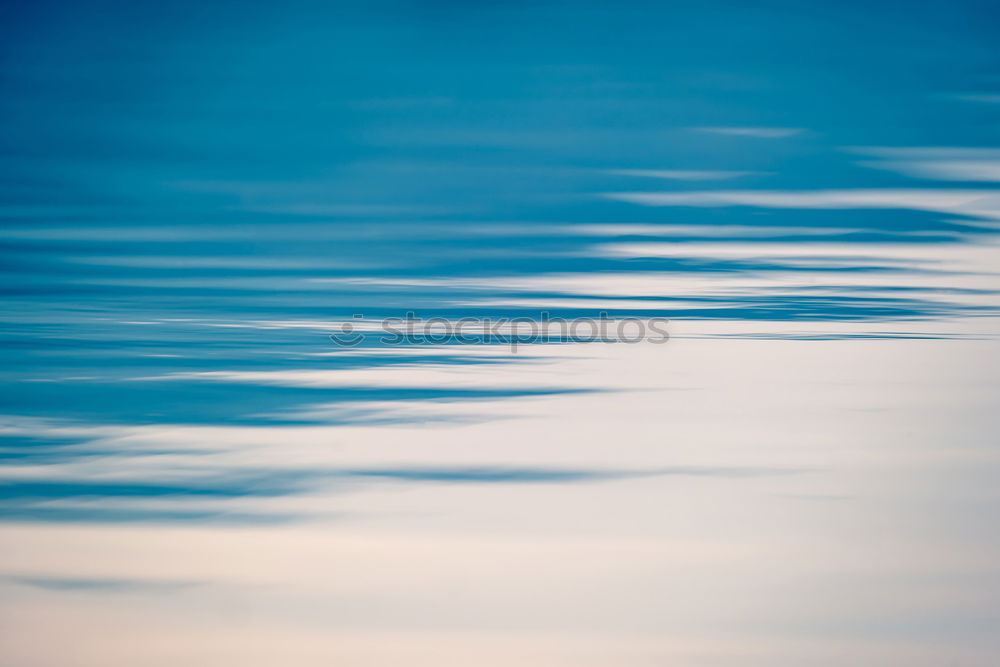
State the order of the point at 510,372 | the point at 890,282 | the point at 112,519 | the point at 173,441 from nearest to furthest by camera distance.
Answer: the point at 112,519, the point at 173,441, the point at 510,372, the point at 890,282

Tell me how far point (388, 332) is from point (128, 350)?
68 centimetres

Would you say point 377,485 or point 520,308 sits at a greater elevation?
point 520,308

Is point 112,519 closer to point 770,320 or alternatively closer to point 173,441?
point 173,441

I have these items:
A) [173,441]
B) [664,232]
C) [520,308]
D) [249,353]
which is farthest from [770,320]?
[173,441]

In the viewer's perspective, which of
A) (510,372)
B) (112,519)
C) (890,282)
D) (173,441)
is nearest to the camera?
(112,519)

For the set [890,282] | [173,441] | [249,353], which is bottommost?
[173,441]

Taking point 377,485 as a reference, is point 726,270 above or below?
above

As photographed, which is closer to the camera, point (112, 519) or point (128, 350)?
point (112, 519)

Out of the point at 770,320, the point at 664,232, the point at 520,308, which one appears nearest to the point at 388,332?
the point at 520,308

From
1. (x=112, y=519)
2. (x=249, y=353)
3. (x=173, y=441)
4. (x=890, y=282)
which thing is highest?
(x=890, y=282)

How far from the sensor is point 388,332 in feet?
8.36

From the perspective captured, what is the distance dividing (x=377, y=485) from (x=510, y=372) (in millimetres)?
507

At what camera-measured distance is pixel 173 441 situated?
86.8 inches

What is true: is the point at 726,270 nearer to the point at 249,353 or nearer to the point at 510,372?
the point at 510,372
